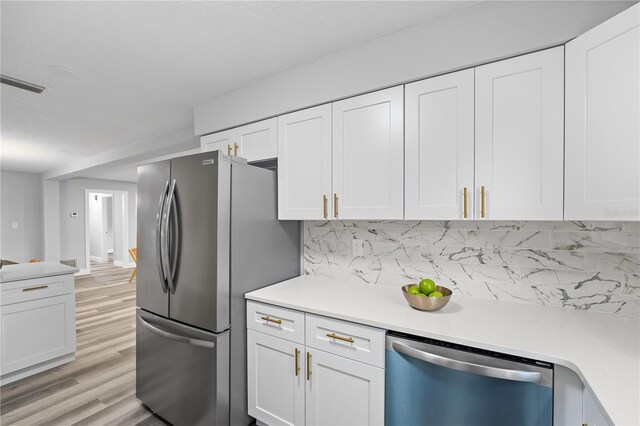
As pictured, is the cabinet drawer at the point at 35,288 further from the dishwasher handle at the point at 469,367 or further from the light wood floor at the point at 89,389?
the dishwasher handle at the point at 469,367

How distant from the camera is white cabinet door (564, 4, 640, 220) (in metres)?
1.07

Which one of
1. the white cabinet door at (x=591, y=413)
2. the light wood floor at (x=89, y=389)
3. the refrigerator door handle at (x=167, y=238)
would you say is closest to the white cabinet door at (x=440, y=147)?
the white cabinet door at (x=591, y=413)

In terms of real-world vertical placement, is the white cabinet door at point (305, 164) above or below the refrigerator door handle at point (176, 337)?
above

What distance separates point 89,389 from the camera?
2447mm

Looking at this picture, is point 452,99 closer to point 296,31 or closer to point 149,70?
point 296,31

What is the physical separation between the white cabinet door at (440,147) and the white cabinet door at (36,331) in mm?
3325

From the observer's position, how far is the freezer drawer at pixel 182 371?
1.77 meters

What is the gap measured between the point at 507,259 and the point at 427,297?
1.95ft

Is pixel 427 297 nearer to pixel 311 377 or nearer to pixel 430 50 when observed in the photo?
pixel 311 377

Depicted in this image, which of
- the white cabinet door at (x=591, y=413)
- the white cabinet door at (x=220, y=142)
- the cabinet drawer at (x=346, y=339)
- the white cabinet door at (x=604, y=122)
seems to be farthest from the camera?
the white cabinet door at (x=220, y=142)

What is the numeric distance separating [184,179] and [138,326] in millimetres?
1228

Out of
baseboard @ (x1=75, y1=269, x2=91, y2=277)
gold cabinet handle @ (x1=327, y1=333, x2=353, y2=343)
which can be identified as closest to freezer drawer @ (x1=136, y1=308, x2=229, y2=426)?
gold cabinet handle @ (x1=327, y1=333, x2=353, y2=343)

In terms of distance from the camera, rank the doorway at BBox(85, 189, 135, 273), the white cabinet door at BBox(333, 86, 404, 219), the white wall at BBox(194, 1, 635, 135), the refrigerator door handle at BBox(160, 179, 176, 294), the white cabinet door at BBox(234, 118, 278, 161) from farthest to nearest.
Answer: the doorway at BBox(85, 189, 135, 273)
the white cabinet door at BBox(234, 118, 278, 161)
the refrigerator door handle at BBox(160, 179, 176, 294)
the white cabinet door at BBox(333, 86, 404, 219)
the white wall at BBox(194, 1, 635, 135)

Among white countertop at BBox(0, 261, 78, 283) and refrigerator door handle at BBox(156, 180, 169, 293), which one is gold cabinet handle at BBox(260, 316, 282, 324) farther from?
white countertop at BBox(0, 261, 78, 283)
